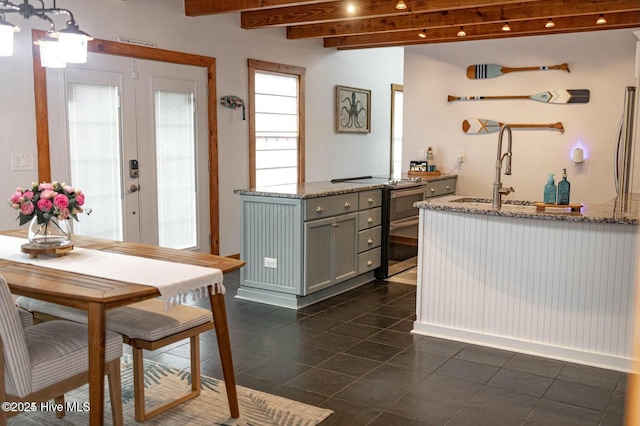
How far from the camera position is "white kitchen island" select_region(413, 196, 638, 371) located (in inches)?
138

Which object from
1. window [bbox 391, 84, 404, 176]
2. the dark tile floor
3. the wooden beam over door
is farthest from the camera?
window [bbox 391, 84, 404, 176]

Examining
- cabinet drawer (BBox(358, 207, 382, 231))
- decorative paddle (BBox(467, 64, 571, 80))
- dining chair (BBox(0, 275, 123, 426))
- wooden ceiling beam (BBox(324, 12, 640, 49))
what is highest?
wooden ceiling beam (BBox(324, 12, 640, 49))

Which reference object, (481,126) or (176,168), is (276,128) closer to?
(176,168)

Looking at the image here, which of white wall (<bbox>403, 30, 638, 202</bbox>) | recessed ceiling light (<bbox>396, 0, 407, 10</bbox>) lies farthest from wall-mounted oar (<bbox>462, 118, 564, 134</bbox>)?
recessed ceiling light (<bbox>396, 0, 407, 10</bbox>)

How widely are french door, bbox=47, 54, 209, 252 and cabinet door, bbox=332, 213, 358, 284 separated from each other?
5.19ft

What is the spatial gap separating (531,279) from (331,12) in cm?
324

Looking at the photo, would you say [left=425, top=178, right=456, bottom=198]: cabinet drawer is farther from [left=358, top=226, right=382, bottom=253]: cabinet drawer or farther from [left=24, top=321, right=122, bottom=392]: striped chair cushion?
[left=24, top=321, right=122, bottom=392]: striped chair cushion

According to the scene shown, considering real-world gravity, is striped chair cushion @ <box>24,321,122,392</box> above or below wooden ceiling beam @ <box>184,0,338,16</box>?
below

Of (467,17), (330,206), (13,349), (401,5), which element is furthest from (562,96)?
(13,349)

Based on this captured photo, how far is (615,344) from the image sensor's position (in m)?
3.52

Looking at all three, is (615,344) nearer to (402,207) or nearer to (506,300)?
(506,300)

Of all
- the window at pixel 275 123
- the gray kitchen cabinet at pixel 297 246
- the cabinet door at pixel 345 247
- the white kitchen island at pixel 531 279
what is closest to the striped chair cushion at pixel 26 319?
the gray kitchen cabinet at pixel 297 246

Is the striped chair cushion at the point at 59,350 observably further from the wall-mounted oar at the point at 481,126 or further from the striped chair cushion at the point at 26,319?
the wall-mounted oar at the point at 481,126

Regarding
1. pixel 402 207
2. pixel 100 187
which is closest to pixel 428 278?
pixel 402 207
